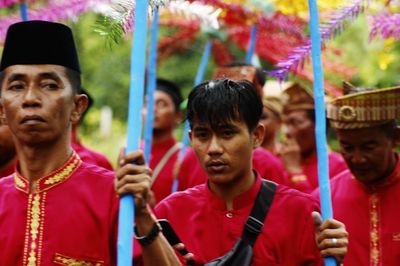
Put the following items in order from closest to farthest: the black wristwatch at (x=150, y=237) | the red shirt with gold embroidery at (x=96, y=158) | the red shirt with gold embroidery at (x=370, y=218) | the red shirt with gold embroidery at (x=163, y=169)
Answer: the black wristwatch at (x=150, y=237)
the red shirt with gold embroidery at (x=370, y=218)
the red shirt with gold embroidery at (x=96, y=158)
the red shirt with gold embroidery at (x=163, y=169)

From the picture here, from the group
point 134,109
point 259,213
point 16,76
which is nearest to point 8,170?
point 16,76

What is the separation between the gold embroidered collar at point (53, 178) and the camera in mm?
4535

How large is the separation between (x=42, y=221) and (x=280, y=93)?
5143 millimetres

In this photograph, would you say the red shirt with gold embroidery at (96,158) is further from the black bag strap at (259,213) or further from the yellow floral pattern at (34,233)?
the black bag strap at (259,213)

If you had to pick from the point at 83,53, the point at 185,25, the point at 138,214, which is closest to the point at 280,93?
the point at 185,25

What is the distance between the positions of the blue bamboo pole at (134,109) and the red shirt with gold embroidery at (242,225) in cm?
82

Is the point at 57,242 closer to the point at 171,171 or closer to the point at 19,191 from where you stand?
the point at 19,191

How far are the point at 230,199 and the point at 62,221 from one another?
78 centimetres

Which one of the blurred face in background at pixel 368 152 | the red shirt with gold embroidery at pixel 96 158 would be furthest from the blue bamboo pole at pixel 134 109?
the red shirt with gold embroidery at pixel 96 158

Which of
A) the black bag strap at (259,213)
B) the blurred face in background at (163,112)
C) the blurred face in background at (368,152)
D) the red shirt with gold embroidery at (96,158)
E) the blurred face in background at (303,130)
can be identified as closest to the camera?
the black bag strap at (259,213)

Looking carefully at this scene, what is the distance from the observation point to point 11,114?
448 centimetres

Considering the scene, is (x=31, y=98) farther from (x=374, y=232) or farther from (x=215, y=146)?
(x=374, y=232)

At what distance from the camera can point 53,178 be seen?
14.9 ft

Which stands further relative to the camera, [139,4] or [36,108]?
[36,108]
